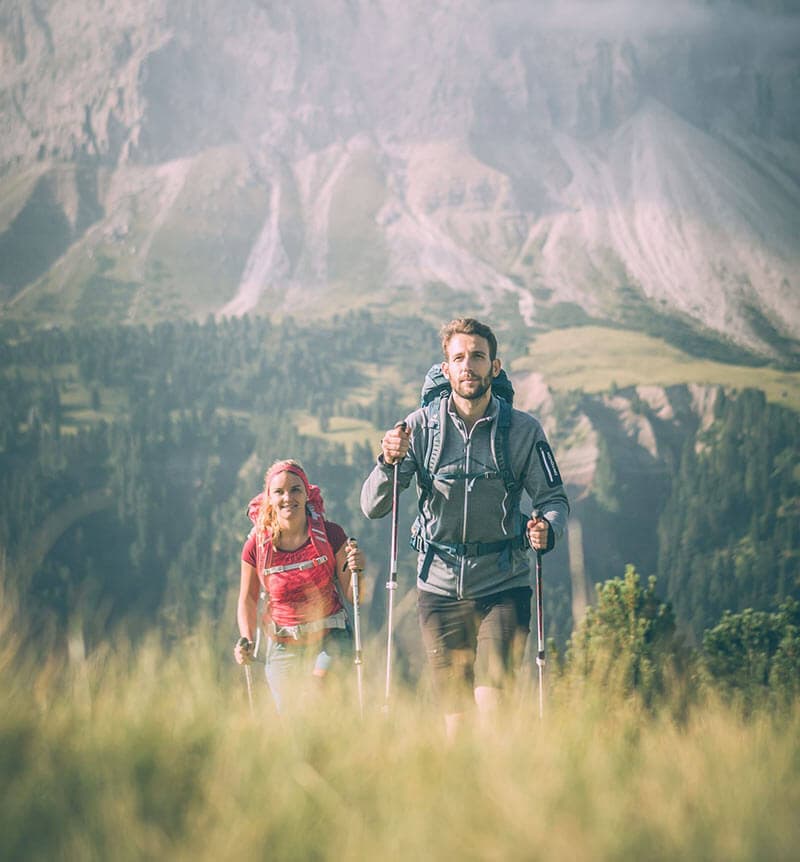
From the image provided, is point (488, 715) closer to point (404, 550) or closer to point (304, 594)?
point (304, 594)

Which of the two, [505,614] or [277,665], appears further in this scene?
[277,665]

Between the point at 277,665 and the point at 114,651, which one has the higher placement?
the point at 114,651

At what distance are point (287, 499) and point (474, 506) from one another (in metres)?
1.58

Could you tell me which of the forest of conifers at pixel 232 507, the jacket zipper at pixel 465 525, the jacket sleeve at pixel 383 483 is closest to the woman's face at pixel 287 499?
the jacket sleeve at pixel 383 483

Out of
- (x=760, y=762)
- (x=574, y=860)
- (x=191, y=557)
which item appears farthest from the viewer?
(x=191, y=557)

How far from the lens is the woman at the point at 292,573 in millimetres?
6570

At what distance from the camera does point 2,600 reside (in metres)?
3.91

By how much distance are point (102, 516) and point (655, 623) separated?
132 meters

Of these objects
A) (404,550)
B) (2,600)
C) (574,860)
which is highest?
(2,600)

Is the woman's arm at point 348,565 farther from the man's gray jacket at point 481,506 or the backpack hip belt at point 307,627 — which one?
the man's gray jacket at point 481,506

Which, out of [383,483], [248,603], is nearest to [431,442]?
[383,483]

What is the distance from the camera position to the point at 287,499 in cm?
680

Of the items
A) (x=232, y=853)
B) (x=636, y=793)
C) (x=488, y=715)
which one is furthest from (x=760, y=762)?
(x=232, y=853)

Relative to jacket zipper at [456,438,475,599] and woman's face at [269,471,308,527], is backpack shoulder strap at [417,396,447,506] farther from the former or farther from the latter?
woman's face at [269,471,308,527]
